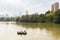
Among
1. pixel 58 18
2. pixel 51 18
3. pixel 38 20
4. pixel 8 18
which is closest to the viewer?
pixel 58 18

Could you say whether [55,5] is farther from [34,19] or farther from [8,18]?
[8,18]

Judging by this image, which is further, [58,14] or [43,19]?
[43,19]

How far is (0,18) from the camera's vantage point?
4938 inches

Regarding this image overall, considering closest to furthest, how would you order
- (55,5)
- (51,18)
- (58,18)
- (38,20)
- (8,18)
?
1. (58,18)
2. (51,18)
3. (38,20)
4. (55,5)
5. (8,18)

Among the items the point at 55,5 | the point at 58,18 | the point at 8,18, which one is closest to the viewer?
the point at 58,18

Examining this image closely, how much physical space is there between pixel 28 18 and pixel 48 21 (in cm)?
1626

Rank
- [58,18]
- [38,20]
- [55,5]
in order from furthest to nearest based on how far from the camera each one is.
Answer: [55,5], [38,20], [58,18]

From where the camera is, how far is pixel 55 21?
170 feet

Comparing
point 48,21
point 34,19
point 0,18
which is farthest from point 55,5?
point 0,18

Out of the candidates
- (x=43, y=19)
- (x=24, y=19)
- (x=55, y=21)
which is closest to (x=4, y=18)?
(x=24, y=19)

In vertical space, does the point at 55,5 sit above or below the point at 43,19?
above

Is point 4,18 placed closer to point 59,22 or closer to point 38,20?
point 38,20

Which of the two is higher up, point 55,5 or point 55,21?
point 55,5

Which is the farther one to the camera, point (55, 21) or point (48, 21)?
point (48, 21)
